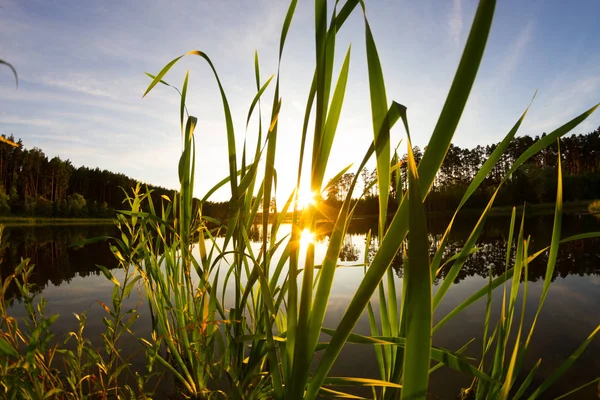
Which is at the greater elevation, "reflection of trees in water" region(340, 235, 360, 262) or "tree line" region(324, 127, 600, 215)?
"tree line" region(324, 127, 600, 215)

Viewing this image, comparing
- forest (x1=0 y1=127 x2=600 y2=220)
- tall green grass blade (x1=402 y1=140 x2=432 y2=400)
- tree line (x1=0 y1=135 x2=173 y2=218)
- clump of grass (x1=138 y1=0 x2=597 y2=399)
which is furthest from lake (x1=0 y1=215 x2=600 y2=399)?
tree line (x1=0 y1=135 x2=173 y2=218)

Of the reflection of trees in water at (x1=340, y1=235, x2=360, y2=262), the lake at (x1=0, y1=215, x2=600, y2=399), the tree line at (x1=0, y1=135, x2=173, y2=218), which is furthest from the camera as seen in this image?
the tree line at (x1=0, y1=135, x2=173, y2=218)

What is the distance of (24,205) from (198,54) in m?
34.2

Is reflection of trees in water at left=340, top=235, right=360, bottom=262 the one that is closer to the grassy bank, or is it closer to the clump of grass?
the clump of grass

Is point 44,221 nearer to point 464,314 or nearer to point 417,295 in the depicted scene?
point 464,314

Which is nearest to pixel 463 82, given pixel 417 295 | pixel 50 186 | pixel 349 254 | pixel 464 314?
pixel 417 295

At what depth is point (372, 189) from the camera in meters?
29.7

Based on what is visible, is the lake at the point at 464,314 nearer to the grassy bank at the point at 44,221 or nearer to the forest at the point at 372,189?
the forest at the point at 372,189

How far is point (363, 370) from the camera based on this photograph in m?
1.43

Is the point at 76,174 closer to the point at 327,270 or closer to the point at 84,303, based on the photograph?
the point at 84,303

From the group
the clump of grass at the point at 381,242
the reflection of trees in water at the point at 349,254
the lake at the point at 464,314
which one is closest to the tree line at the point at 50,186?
the reflection of trees in water at the point at 349,254

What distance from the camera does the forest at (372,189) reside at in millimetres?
27219

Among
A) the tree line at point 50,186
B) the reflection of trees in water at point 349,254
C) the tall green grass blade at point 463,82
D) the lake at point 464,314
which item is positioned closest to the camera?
the tall green grass blade at point 463,82

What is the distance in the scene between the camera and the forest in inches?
1072
